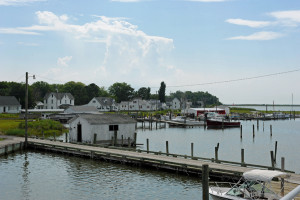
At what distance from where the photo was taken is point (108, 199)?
24.3 metres

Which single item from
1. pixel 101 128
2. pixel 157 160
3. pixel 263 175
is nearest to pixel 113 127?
pixel 101 128

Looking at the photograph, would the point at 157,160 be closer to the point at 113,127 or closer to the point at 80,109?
the point at 113,127

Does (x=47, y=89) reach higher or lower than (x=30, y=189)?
higher

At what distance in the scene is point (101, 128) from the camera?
46875 mm

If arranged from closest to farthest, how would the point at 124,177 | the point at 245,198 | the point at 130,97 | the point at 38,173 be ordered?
the point at 245,198 → the point at 124,177 → the point at 38,173 → the point at 130,97

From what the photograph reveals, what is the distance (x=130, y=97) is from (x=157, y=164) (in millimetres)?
164591

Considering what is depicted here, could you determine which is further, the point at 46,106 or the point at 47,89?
the point at 47,89

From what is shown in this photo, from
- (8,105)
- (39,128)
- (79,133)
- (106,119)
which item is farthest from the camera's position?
(8,105)

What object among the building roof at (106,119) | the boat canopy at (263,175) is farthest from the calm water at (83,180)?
the building roof at (106,119)

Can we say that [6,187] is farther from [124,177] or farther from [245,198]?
[245,198]

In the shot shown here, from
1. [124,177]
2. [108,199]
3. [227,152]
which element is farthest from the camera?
[227,152]

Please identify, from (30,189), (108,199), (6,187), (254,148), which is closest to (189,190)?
(108,199)

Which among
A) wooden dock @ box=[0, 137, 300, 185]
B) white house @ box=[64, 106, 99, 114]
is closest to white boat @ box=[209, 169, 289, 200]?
wooden dock @ box=[0, 137, 300, 185]

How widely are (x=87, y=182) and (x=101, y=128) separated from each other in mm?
18380
